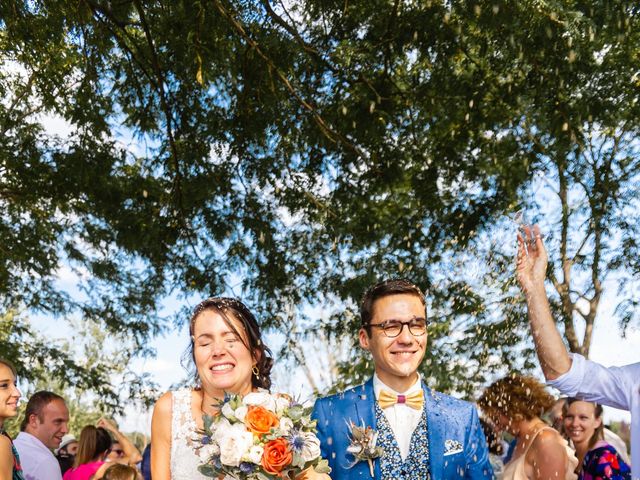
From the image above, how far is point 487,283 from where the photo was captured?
421 inches

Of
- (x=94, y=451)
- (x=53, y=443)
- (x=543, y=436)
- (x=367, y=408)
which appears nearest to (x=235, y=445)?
(x=367, y=408)

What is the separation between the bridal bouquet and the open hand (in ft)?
3.62

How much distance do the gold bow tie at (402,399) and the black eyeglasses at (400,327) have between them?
11.1 inches

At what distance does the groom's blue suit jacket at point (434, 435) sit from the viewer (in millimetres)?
3842

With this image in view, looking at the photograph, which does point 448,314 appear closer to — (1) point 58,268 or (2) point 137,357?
(2) point 137,357

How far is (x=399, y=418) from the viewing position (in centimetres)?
399

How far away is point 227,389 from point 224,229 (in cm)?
686

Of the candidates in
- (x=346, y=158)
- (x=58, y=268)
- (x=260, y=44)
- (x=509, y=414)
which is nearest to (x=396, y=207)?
Result: (x=346, y=158)

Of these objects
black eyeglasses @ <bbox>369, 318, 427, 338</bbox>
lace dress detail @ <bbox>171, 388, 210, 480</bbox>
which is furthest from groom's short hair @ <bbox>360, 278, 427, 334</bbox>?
lace dress detail @ <bbox>171, 388, 210, 480</bbox>

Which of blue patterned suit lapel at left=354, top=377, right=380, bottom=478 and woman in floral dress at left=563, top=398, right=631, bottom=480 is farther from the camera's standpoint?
woman in floral dress at left=563, top=398, right=631, bottom=480

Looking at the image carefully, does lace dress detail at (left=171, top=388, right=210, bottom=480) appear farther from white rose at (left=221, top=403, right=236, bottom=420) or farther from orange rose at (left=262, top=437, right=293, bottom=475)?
orange rose at (left=262, top=437, right=293, bottom=475)

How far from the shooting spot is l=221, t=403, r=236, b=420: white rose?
372 centimetres

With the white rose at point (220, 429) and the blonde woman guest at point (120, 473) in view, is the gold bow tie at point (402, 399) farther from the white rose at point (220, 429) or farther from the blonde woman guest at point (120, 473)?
the blonde woman guest at point (120, 473)

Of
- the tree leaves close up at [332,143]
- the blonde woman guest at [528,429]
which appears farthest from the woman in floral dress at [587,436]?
the tree leaves close up at [332,143]
